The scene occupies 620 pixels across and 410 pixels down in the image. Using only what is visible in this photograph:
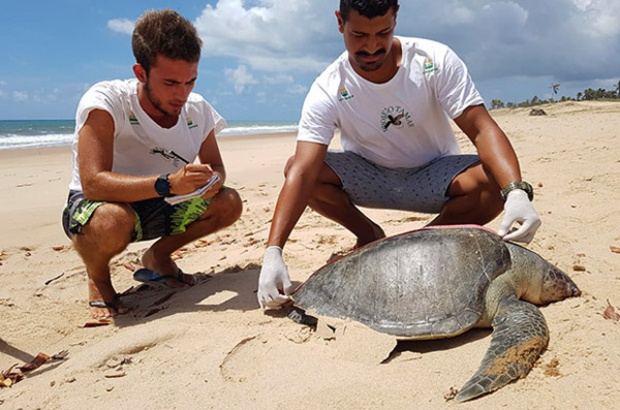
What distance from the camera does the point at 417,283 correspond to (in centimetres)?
213

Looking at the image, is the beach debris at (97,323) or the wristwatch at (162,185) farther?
the beach debris at (97,323)

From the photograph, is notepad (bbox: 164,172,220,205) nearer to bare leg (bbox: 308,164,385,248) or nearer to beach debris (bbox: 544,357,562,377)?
bare leg (bbox: 308,164,385,248)

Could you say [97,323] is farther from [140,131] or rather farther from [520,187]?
[520,187]

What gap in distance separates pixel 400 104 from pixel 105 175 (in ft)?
5.41

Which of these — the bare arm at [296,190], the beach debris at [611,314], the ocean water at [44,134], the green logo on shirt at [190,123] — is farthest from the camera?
the ocean water at [44,134]

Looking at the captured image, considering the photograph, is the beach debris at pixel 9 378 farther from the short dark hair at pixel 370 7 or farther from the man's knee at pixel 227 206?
the short dark hair at pixel 370 7

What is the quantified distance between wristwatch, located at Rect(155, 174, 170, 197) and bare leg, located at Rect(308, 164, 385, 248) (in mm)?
960

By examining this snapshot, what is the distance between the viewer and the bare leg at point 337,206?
124 inches

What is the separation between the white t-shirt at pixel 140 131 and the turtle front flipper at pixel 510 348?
6.56 ft

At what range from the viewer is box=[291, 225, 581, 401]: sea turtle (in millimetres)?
2002

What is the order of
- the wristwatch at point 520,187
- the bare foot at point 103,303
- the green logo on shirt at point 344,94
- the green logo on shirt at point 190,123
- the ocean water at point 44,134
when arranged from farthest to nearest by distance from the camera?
the ocean water at point 44,134
the green logo on shirt at point 190,123
the green logo on shirt at point 344,94
the bare foot at point 103,303
the wristwatch at point 520,187

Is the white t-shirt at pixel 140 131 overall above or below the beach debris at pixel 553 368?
above

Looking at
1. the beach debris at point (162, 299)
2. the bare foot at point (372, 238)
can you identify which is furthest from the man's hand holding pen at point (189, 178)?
the bare foot at point (372, 238)

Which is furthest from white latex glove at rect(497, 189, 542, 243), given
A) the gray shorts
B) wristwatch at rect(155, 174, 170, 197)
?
wristwatch at rect(155, 174, 170, 197)
